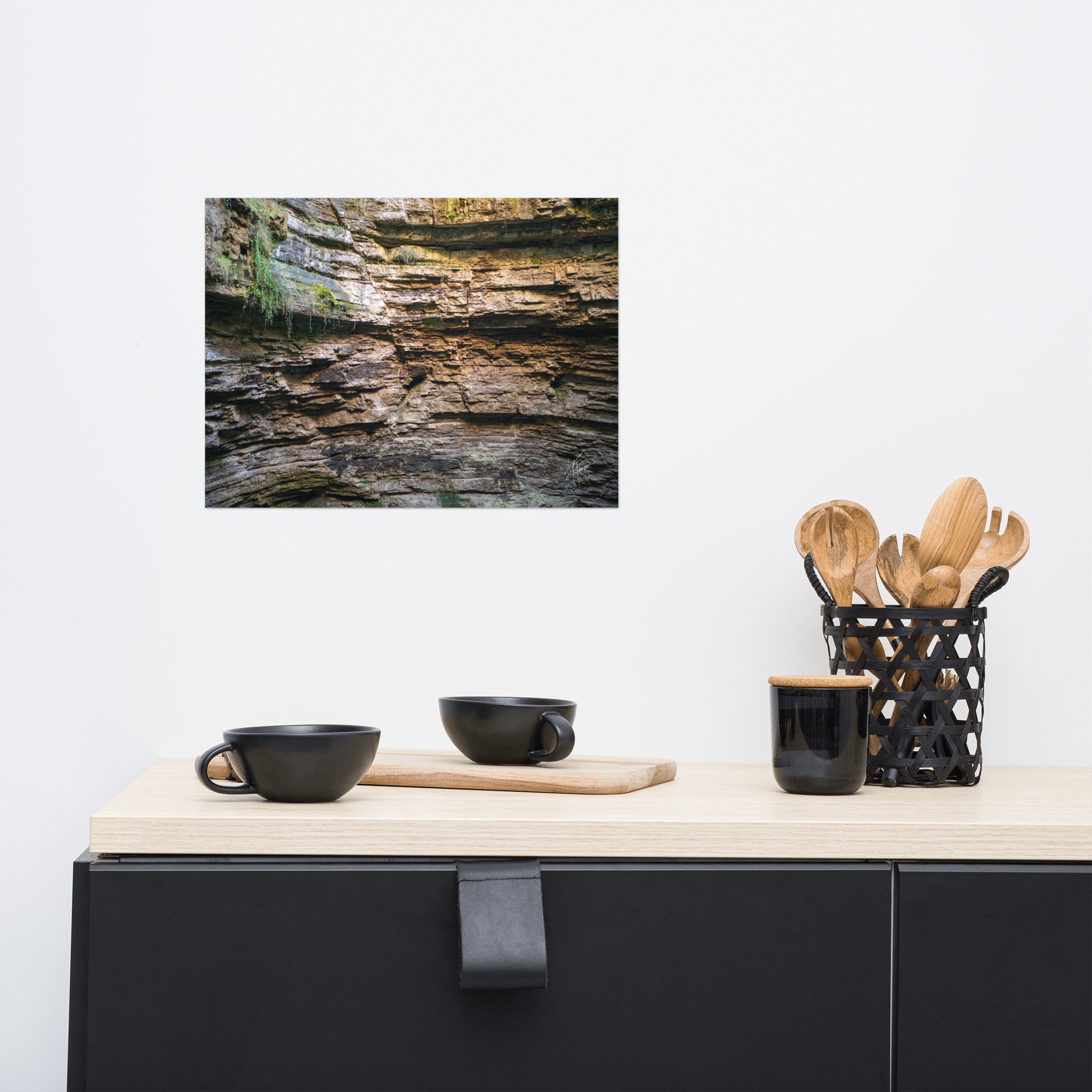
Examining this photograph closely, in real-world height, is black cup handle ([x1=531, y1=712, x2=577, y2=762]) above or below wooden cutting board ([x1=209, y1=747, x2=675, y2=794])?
above

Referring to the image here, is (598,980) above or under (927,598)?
under

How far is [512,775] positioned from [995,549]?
0.58 meters

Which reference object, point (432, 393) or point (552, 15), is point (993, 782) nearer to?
point (432, 393)

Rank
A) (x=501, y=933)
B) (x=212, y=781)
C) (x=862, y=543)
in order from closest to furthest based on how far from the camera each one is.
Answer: (x=501, y=933)
(x=212, y=781)
(x=862, y=543)

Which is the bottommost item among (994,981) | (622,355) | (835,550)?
(994,981)

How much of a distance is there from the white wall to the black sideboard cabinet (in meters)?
0.42

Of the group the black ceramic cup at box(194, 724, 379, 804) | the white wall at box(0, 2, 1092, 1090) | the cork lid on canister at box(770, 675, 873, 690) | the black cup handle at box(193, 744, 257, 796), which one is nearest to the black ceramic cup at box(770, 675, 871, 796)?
the cork lid on canister at box(770, 675, 873, 690)

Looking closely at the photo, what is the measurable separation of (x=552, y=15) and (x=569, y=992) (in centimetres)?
111

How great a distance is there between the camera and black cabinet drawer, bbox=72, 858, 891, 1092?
0.79 m

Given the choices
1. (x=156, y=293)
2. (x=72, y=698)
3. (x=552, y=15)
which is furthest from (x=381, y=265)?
(x=72, y=698)

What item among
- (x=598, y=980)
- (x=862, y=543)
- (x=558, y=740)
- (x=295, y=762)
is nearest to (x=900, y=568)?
(x=862, y=543)

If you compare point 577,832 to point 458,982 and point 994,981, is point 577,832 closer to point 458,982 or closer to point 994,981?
point 458,982

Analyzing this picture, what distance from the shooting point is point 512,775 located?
0.96 m

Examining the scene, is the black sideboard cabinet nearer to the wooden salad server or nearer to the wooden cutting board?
the wooden cutting board
